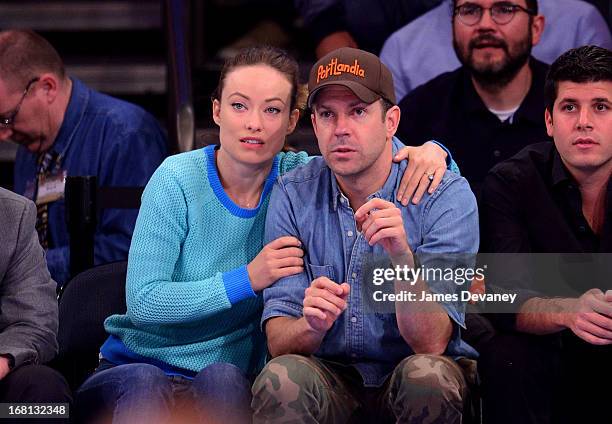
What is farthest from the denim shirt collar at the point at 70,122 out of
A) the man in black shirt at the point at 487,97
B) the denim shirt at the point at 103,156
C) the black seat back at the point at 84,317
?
the man in black shirt at the point at 487,97

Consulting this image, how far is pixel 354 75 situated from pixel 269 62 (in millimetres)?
253

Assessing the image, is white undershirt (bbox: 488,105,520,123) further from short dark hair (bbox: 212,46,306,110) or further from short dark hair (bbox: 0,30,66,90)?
short dark hair (bbox: 0,30,66,90)

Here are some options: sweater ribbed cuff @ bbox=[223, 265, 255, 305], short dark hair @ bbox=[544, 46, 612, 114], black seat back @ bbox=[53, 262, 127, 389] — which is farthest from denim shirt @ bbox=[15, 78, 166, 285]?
short dark hair @ bbox=[544, 46, 612, 114]

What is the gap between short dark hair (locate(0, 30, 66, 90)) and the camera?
3213 millimetres

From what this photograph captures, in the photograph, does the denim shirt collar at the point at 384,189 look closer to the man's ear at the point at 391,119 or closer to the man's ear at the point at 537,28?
the man's ear at the point at 391,119

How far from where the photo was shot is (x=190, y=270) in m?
2.40

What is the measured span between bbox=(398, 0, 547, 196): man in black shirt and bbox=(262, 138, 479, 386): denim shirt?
799mm

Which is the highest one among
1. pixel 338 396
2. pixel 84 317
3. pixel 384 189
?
pixel 384 189

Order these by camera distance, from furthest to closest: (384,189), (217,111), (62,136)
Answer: (62,136) → (217,111) → (384,189)

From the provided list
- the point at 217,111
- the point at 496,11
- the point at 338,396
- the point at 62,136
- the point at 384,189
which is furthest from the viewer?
the point at 62,136

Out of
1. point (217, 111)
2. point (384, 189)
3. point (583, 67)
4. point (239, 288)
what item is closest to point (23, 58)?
point (217, 111)

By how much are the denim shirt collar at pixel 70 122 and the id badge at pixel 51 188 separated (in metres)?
0.09

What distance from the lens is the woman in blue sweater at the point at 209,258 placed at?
231 centimetres

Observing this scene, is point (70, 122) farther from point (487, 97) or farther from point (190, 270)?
point (487, 97)
